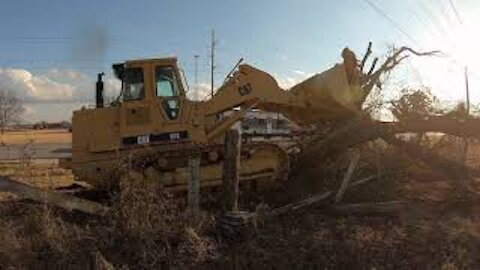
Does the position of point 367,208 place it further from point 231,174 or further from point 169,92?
point 169,92

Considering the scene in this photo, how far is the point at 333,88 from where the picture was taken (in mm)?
16609

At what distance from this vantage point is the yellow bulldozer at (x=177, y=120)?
1597 cm

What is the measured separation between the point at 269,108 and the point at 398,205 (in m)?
4.86

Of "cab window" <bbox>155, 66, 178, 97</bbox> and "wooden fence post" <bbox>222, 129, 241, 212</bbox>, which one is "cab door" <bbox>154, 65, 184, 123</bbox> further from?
"wooden fence post" <bbox>222, 129, 241, 212</bbox>

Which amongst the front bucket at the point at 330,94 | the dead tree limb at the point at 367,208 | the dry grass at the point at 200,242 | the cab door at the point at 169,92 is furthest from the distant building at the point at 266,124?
the dry grass at the point at 200,242

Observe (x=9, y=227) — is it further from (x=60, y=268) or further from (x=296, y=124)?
(x=296, y=124)

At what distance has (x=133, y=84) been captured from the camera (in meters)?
16.4

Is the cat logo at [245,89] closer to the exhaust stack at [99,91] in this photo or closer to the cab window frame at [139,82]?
the cab window frame at [139,82]

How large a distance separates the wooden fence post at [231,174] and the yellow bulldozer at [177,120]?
13.5 feet

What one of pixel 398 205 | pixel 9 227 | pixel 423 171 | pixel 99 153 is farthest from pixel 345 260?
pixel 99 153

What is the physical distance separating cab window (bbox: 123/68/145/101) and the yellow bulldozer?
0.02 m

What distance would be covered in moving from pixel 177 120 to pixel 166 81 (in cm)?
89

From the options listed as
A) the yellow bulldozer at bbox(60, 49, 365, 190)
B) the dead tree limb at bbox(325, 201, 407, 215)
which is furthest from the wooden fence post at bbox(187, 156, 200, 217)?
the yellow bulldozer at bbox(60, 49, 365, 190)

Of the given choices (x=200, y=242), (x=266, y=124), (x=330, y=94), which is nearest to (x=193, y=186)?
(x=200, y=242)
